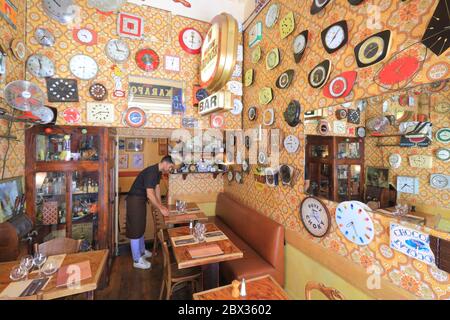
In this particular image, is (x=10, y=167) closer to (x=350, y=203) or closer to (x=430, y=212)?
(x=350, y=203)

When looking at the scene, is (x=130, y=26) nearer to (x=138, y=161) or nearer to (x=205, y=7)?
(x=205, y=7)

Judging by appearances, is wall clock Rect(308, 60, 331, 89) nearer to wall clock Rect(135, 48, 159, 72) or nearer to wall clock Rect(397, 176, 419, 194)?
wall clock Rect(397, 176, 419, 194)

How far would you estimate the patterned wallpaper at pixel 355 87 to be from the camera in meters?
1.40

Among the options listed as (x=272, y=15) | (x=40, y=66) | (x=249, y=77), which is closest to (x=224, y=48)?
(x=272, y=15)

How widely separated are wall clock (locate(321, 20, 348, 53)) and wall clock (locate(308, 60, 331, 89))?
0.14m

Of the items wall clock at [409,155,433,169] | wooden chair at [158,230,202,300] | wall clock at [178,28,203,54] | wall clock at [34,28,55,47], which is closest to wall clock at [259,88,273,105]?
wall clock at [178,28,203,54]

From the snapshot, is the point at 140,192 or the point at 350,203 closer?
the point at 350,203

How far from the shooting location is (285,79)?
9.03ft

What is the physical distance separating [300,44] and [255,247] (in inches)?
109
